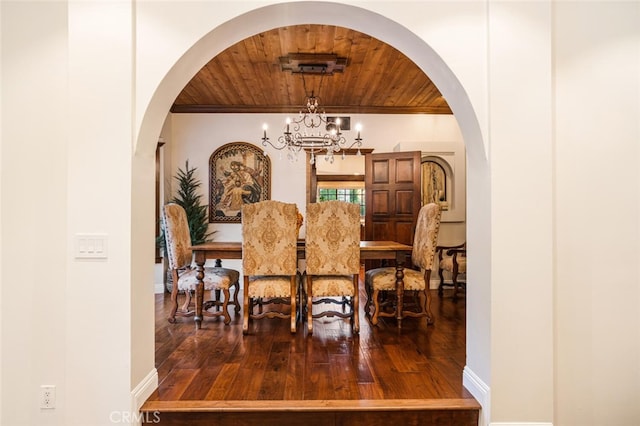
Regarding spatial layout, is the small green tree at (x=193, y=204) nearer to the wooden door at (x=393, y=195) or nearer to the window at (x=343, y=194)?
the wooden door at (x=393, y=195)

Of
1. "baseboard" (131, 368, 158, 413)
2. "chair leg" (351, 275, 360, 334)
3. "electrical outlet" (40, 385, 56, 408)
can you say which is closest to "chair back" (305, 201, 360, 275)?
"chair leg" (351, 275, 360, 334)

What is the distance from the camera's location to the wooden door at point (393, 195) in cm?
511

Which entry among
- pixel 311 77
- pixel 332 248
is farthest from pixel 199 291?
pixel 311 77

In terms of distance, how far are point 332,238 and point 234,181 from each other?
282 centimetres

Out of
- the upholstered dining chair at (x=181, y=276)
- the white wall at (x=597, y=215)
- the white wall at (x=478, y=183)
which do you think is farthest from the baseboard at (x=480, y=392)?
the upholstered dining chair at (x=181, y=276)

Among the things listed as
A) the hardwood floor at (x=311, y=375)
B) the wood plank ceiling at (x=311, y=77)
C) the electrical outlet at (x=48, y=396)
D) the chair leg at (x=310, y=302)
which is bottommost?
the hardwood floor at (x=311, y=375)

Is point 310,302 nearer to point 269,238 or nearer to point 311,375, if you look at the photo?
point 269,238

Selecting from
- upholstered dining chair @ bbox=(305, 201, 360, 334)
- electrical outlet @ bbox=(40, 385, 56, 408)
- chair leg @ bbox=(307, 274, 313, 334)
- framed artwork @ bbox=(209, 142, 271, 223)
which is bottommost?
electrical outlet @ bbox=(40, 385, 56, 408)

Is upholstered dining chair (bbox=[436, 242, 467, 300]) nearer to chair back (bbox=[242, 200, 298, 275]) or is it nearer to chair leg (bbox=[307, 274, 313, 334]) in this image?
chair leg (bbox=[307, 274, 313, 334])

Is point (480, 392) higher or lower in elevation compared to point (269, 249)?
lower

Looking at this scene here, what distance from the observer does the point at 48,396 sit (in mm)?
1930

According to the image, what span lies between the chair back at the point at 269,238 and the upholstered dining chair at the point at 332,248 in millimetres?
164

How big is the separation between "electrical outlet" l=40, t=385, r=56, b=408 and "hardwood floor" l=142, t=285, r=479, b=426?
505mm

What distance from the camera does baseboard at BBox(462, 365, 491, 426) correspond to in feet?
6.18
